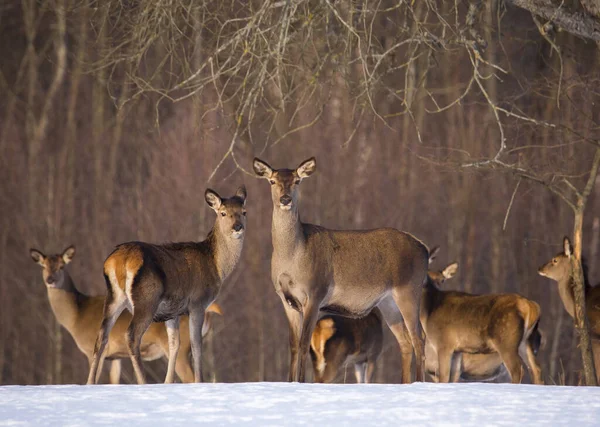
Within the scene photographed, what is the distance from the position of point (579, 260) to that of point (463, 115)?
12270 mm

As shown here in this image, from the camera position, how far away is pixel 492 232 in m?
23.5

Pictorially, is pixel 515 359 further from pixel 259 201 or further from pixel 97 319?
pixel 259 201

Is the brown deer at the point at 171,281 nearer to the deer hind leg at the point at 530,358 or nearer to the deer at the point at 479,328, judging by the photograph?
the deer at the point at 479,328

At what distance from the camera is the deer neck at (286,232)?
36.2 feet

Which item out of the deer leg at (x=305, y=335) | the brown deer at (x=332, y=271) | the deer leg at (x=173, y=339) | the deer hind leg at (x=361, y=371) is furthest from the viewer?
the deer hind leg at (x=361, y=371)

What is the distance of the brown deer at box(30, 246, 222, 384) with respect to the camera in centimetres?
1391

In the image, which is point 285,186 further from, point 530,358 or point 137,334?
point 530,358

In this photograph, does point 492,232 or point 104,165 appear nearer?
point 492,232

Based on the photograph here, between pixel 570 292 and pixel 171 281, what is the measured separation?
20.7 feet

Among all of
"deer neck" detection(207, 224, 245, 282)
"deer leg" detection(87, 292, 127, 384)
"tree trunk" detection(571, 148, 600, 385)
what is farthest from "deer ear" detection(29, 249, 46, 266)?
"tree trunk" detection(571, 148, 600, 385)

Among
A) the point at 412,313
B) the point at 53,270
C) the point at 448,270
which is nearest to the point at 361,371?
the point at 448,270

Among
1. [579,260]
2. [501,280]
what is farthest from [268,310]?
[579,260]

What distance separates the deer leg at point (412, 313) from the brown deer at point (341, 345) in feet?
7.75

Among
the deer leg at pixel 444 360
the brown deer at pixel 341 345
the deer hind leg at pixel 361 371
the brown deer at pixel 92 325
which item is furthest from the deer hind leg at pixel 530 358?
the brown deer at pixel 92 325
